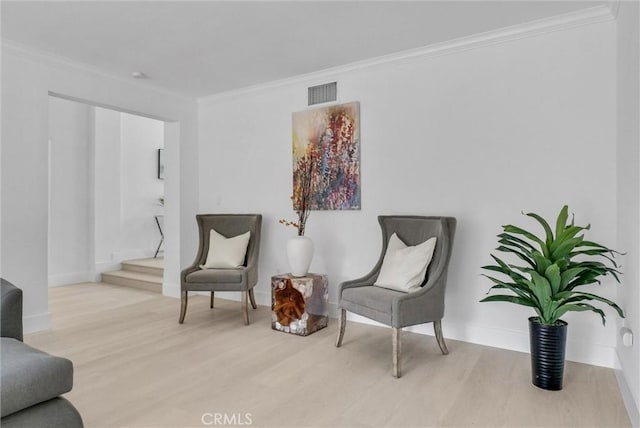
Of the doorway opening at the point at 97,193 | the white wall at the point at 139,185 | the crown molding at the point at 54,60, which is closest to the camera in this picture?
the crown molding at the point at 54,60

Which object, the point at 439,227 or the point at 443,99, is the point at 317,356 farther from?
the point at 443,99

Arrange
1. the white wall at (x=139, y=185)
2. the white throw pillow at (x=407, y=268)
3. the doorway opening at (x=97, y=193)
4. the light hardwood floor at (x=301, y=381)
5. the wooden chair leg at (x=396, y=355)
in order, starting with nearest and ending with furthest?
the light hardwood floor at (x=301, y=381) → the wooden chair leg at (x=396, y=355) → the white throw pillow at (x=407, y=268) → the doorway opening at (x=97, y=193) → the white wall at (x=139, y=185)

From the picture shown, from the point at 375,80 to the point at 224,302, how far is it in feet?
9.63

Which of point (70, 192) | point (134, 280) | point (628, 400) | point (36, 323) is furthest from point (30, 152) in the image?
point (628, 400)

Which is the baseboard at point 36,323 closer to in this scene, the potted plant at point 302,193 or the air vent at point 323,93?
the potted plant at point 302,193

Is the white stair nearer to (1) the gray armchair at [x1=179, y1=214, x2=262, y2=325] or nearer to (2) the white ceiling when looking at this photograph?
(1) the gray armchair at [x1=179, y1=214, x2=262, y2=325]

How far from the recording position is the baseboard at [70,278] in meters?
5.50

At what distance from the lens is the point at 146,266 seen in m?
5.71

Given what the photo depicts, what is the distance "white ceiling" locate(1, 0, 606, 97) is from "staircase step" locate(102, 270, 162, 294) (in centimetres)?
268

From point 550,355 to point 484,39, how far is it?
2.36 metres

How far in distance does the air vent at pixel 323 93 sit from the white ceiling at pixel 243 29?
0.19m

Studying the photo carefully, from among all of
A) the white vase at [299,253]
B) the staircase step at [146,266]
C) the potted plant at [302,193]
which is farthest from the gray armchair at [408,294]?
the staircase step at [146,266]

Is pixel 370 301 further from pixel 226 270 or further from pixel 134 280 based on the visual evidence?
pixel 134 280

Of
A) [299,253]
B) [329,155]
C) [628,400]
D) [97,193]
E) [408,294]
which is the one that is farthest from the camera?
[97,193]
